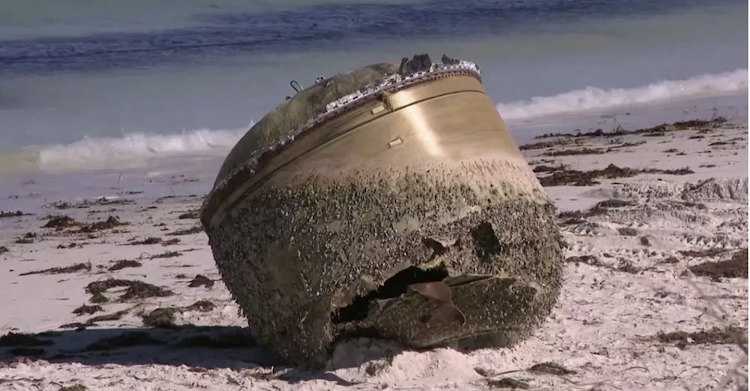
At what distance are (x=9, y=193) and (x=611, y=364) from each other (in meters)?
8.22

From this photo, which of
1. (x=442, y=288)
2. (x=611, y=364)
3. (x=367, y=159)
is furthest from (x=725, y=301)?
(x=367, y=159)

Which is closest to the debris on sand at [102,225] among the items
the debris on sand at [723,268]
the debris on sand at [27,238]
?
the debris on sand at [27,238]

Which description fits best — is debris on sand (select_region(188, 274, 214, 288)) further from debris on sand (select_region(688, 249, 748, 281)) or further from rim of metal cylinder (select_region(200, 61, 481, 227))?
debris on sand (select_region(688, 249, 748, 281))

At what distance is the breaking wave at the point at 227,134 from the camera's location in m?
12.7

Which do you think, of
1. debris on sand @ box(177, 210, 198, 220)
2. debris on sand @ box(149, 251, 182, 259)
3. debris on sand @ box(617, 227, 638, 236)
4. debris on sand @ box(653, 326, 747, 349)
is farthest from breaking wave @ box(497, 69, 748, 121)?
debris on sand @ box(653, 326, 747, 349)

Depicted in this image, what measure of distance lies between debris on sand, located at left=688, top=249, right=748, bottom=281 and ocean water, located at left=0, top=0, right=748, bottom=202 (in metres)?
6.30

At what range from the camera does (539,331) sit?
187 inches

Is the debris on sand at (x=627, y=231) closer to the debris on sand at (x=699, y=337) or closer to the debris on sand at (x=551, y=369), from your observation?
the debris on sand at (x=699, y=337)

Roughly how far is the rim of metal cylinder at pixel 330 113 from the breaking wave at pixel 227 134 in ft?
27.7

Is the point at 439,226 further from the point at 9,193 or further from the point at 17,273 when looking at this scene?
the point at 9,193

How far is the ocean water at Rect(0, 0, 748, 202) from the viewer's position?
1316 centimetres

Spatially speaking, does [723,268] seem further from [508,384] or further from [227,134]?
[227,134]

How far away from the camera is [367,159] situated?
411 cm

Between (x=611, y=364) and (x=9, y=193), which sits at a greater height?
(x=9, y=193)
